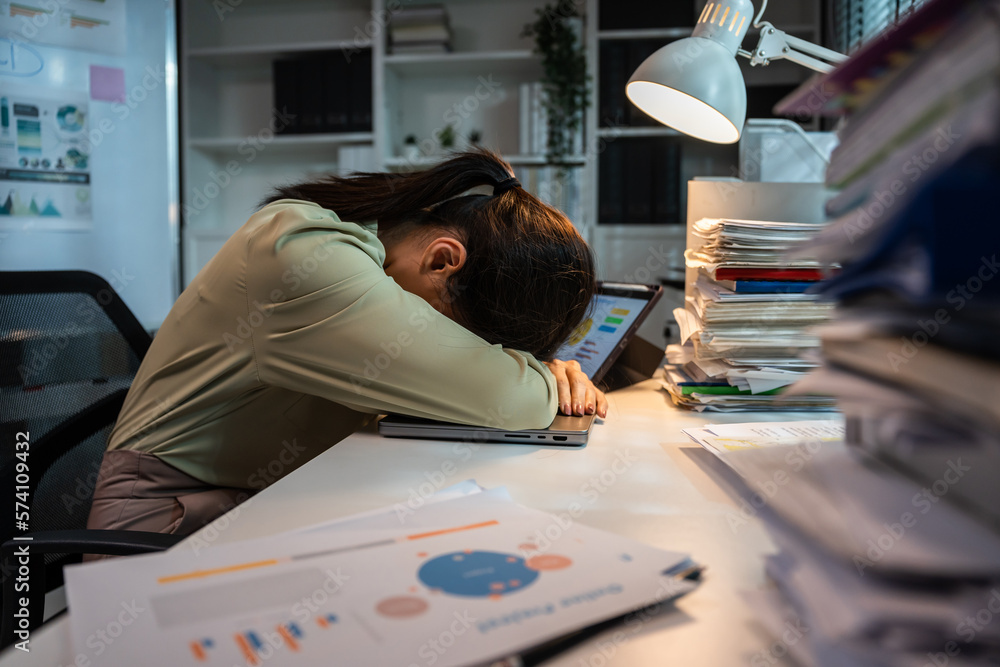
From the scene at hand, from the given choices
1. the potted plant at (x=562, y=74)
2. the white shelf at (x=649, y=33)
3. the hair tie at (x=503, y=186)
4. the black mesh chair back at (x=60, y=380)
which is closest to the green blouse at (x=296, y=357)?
the black mesh chair back at (x=60, y=380)

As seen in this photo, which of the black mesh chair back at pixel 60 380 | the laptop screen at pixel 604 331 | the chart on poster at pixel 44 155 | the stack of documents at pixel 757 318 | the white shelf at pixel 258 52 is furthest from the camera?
the white shelf at pixel 258 52

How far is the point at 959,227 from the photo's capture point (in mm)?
274

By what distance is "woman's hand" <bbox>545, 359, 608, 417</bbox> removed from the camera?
959mm

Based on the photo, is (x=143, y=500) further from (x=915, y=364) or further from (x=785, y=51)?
(x=785, y=51)

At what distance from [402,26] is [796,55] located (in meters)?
2.17

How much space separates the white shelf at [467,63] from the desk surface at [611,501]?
2.31 m

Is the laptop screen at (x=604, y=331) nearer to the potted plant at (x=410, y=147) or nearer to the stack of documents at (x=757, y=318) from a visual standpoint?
the stack of documents at (x=757, y=318)

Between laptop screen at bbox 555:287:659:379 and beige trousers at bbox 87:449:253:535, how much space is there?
2.17 ft

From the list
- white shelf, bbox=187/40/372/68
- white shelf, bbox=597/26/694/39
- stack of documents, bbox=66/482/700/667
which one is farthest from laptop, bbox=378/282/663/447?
white shelf, bbox=187/40/372/68

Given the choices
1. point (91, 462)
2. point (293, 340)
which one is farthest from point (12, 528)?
point (293, 340)

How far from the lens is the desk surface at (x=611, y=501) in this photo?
364 mm

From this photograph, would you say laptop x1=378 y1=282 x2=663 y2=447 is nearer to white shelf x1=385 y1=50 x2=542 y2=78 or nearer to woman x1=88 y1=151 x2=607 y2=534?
woman x1=88 y1=151 x2=607 y2=534

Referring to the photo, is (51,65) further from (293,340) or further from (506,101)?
(293,340)

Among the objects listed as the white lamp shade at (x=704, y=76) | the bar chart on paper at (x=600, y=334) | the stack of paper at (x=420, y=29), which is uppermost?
the stack of paper at (x=420, y=29)
